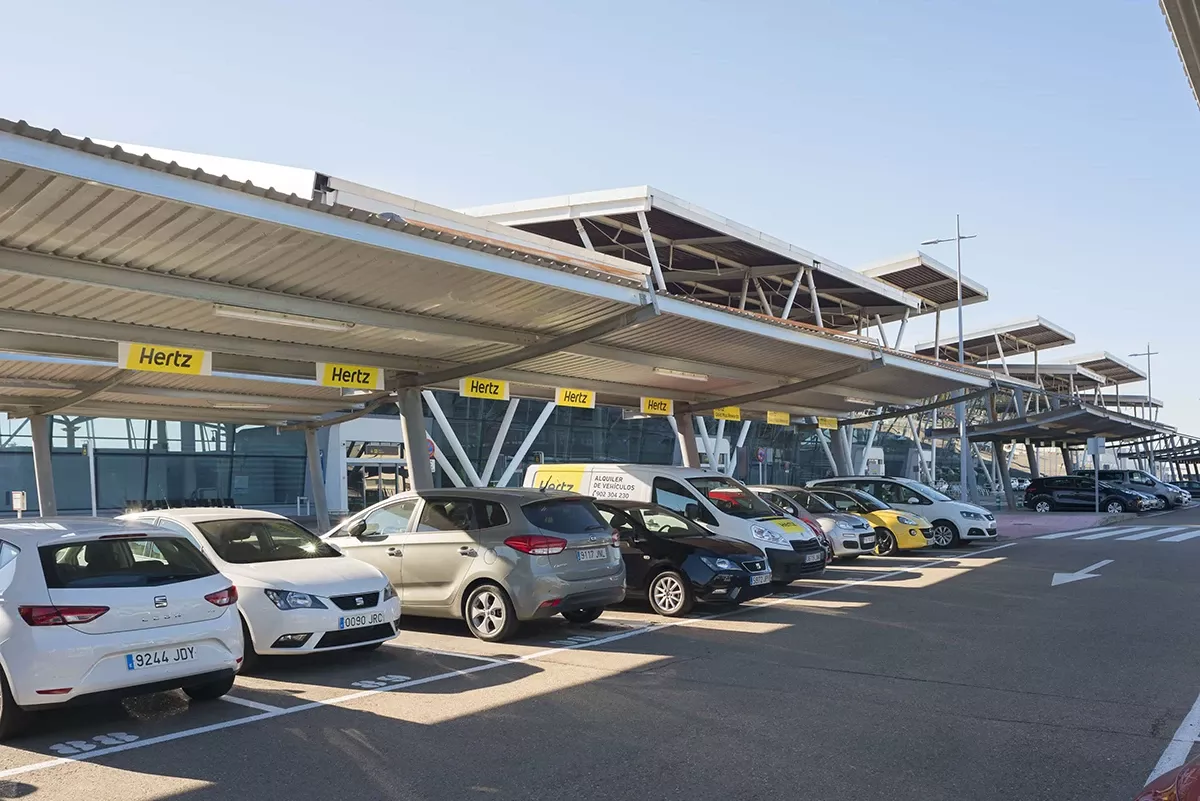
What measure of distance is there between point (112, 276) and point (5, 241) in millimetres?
1220

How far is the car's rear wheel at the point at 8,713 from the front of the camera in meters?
6.38

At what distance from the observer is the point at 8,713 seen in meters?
6.39

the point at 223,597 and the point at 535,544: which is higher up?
the point at 535,544

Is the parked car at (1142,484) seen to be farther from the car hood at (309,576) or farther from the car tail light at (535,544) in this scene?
the car hood at (309,576)

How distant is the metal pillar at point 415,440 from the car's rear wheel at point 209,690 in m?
9.10

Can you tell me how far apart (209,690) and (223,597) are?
3.00ft

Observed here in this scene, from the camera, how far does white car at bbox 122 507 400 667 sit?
27.9ft

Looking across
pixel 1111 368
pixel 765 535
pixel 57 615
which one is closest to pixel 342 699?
pixel 57 615

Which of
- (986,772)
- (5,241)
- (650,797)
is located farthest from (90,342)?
(986,772)

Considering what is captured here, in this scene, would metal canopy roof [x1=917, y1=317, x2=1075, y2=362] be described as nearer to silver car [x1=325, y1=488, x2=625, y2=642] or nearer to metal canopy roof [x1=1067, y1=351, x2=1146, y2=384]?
metal canopy roof [x1=1067, y1=351, x2=1146, y2=384]

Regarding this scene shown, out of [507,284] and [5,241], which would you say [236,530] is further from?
[507,284]

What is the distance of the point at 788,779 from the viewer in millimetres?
5562

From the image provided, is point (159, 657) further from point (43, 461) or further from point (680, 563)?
point (43, 461)

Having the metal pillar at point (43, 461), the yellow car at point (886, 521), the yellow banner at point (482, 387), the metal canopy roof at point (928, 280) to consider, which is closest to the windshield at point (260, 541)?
the yellow banner at point (482, 387)
